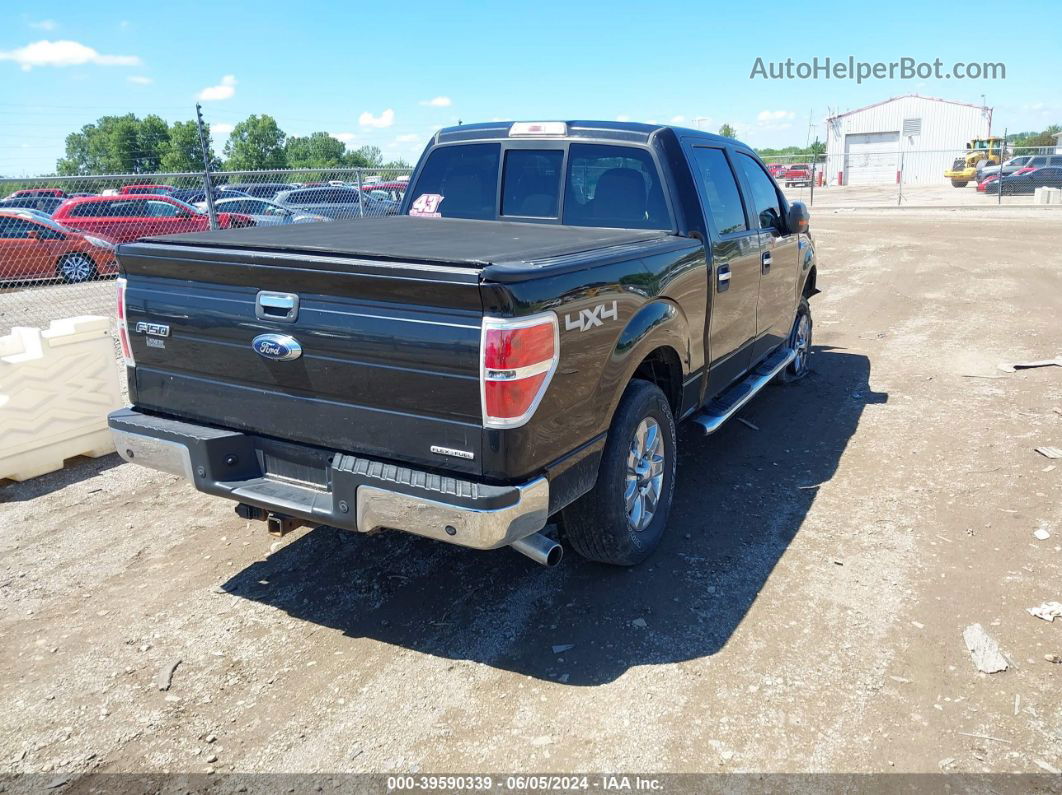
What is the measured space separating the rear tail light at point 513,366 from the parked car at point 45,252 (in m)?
11.8

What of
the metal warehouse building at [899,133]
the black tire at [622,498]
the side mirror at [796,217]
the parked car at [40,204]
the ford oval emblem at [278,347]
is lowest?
the black tire at [622,498]

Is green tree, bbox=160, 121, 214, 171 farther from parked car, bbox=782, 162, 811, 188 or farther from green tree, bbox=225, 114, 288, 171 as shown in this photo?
parked car, bbox=782, 162, 811, 188

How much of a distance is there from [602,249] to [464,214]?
5.96 feet

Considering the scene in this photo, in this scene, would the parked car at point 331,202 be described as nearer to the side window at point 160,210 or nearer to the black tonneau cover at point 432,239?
the side window at point 160,210

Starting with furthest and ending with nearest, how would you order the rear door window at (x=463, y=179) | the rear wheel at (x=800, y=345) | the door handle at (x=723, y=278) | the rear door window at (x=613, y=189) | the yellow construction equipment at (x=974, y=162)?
the yellow construction equipment at (x=974, y=162) → the rear wheel at (x=800, y=345) → the rear door window at (x=463, y=179) → the door handle at (x=723, y=278) → the rear door window at (x=613, y=189)

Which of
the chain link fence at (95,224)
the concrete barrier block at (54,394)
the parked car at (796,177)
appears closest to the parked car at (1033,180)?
the parked car at (796,177)

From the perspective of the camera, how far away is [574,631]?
3449mm

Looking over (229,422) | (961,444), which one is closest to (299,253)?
(229,422)

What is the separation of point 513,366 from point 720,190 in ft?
9.15

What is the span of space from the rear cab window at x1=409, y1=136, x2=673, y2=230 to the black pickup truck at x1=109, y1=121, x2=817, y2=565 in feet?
0.05

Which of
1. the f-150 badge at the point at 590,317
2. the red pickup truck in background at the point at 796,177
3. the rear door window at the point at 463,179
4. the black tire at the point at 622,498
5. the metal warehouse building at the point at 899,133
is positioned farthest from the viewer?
the metal warehouse building at the point at 899,133

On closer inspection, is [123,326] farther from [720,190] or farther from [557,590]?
[720,190]

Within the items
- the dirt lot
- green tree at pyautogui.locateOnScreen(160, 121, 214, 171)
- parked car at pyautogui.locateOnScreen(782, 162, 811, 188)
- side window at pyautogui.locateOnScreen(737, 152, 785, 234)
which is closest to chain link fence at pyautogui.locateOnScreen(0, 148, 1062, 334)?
side window at pyautogui.locateOnScreen(737, 152, 785, 234)

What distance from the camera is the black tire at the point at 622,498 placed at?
350cm
